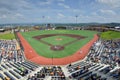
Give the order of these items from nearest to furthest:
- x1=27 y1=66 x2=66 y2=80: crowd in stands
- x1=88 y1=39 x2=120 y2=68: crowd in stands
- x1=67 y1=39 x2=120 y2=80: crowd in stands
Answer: x1=67 y1=39 x2=120 y2=80: crowd in stands < x1=27 y1=66 x2=66 y2=80: crowd in stands < x1=88 y1=39 x2=120 y2=68: crowd in stands

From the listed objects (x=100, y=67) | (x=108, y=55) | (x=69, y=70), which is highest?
(x=108, y=55)

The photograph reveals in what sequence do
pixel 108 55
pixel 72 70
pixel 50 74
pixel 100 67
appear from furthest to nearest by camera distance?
pixel 108 55, pixel 100 67, pixel 72 70, pixel 50 74

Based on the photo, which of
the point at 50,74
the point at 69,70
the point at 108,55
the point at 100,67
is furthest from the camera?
the point at 108,55

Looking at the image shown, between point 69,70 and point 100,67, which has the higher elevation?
point 100,67

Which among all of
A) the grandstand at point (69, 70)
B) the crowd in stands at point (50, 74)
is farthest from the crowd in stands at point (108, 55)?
the crowd in stands at point (50, 74)

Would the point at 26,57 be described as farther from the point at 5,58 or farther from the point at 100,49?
the point at 100,49

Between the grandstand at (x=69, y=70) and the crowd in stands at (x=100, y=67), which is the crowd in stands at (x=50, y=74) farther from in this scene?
the crowd in stands at (x=100, y=67)

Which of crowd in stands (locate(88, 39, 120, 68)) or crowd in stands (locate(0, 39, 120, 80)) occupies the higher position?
crowd in stands (locate(88, 39, 120, 68))

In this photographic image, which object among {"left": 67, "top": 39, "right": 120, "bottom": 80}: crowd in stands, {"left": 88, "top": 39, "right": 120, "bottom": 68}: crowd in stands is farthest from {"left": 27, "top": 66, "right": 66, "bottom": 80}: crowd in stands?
{"left": 88, "top": 39, "right": 120, "bottom": 68}: crowd in stands

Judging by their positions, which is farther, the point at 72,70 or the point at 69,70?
the point at 69,70

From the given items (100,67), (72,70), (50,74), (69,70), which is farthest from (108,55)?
(50,74)

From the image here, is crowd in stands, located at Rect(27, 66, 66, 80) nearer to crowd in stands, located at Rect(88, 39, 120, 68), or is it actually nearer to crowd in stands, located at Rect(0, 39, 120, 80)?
crowd in stands, located at Rect(0, 39, 120, 80)

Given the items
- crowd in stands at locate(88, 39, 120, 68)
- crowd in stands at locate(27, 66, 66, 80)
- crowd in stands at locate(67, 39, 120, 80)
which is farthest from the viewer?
crowd in stands at locate(88, 39, 120, 68)

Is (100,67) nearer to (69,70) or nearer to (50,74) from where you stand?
(69,70)
